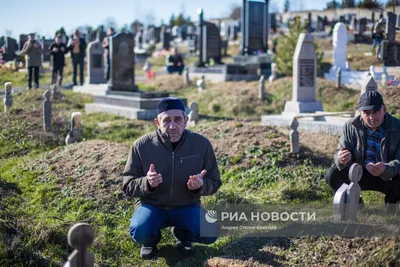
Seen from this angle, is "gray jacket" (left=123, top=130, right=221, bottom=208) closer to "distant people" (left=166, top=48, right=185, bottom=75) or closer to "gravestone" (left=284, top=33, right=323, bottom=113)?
"gravestone" (left=284, top=33, right=323, bottom=113)

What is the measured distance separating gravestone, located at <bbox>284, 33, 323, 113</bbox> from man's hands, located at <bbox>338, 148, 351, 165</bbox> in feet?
27.1

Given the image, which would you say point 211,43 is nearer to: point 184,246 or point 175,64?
point 175,64

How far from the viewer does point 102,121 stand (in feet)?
45.4

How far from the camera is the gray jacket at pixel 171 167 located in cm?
484

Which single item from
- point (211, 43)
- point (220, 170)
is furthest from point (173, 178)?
point (211, 43)

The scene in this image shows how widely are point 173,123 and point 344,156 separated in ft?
5.47

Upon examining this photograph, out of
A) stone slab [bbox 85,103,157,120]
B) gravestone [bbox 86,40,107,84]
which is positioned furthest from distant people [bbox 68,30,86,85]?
stone slab [bbox 85,103,157,120]

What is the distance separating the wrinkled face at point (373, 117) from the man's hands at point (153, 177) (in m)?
2.10

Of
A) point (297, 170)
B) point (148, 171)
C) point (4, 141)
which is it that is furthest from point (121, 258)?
point (4, 141)

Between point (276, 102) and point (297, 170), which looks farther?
point (276, 102)

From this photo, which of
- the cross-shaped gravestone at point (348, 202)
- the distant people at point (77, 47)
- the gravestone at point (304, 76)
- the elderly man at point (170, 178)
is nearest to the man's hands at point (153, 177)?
the elderly man at point (170, 178)

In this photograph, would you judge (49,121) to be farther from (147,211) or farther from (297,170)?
(147,211)

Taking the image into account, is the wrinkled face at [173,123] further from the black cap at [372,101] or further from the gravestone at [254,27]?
the gravestone at [254,27]

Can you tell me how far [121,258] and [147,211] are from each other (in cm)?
53
